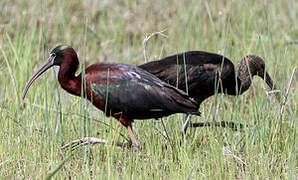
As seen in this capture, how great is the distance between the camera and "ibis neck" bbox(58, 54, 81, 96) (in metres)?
4.94

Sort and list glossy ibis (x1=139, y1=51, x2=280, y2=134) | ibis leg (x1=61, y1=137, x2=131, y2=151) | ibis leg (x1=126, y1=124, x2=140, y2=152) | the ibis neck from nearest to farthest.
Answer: ibis leg (x1=61, y1=137, x2=131, y2=151) < ibis leg (x1=126, y1=124, x2=140, y2=152) < the ibis neck < glossy ibis (x1=139, y1=51, x2=280, y2=134)

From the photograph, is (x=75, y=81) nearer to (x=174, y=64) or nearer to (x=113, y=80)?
(x=113, y=80)

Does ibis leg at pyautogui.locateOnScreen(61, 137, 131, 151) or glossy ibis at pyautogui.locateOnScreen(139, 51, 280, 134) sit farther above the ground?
glossy ibis at pyautogui.locateOnScreen(139, 51, 280, 134)

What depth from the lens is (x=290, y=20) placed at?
8398 millimetres

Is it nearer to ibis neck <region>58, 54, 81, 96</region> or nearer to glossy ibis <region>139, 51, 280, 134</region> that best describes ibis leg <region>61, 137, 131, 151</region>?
ibis neck <region>58, 54, 81, 96</region>

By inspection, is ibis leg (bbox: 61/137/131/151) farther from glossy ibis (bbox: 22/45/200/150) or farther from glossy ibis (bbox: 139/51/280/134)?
glossy ibis (bbox: 139/51/280/134)

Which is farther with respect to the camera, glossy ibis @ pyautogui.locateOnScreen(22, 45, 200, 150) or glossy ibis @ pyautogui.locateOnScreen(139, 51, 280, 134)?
glossy ibis @ pyautogui.locateOnScreen(139, 51, 280, 134)

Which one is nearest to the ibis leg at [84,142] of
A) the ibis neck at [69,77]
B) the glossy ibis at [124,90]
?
the glossy ibis at [124,90]

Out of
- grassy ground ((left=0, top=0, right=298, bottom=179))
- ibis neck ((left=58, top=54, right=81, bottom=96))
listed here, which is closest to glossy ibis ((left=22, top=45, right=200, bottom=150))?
ibis neck ((left=58, top=54, right=81, bottom=96))

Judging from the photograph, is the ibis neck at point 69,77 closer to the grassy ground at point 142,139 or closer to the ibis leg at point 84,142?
the grassy ground at point 142,139

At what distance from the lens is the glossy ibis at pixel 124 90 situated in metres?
4.89

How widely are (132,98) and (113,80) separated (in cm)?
22

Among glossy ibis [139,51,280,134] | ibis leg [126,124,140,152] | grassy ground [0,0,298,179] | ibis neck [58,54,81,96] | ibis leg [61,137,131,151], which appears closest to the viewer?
grassy ground [0,0,298,179]

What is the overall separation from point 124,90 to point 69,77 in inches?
18.5
